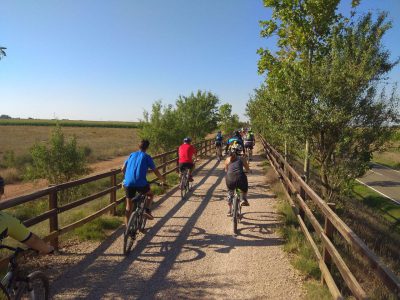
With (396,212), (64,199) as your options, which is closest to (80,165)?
(64,199)

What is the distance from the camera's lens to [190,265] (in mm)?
6156

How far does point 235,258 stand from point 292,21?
8.40 m

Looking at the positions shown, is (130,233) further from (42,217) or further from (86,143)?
(86,143)

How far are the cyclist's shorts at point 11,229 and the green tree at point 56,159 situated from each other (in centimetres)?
1547

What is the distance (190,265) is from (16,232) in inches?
134

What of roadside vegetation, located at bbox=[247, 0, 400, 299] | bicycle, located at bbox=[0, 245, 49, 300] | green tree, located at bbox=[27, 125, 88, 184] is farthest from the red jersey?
bicycle, located at bbox=[0, 245, 49, 300]

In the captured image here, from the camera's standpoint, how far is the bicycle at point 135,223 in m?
6.57

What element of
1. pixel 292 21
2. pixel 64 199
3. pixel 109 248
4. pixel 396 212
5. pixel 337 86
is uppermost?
pixel 292 21

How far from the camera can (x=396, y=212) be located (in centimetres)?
2891

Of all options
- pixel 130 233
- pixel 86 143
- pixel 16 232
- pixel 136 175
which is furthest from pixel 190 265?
pixel 86 143

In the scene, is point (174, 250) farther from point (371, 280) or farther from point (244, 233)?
point (371, 280)

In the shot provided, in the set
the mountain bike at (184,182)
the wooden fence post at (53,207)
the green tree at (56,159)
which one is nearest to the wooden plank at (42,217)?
the wooden fence post at (53,207)

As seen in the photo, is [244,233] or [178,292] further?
[244,233]

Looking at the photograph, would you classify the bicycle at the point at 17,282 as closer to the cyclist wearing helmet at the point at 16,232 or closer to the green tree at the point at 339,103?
the cyclist wearing helmet at the point at 16,232
